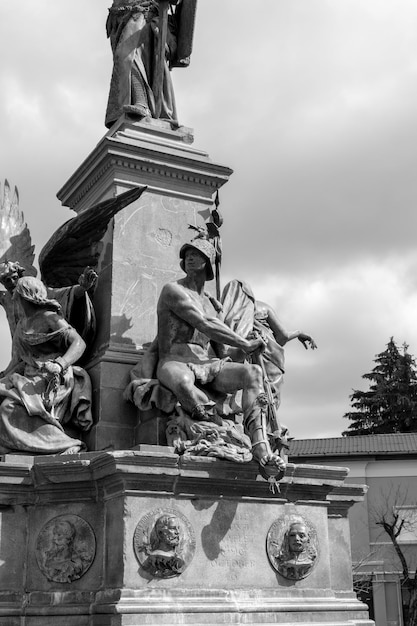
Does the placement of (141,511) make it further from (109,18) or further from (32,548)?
(109,18)

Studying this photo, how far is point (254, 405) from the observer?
7.70 m

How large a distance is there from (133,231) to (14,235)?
1403 millimetres

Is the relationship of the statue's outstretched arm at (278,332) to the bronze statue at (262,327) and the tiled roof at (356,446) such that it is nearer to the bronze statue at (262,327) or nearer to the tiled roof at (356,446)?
the bronze statue at (262,327)

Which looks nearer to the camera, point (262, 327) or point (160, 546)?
point (160, 546)

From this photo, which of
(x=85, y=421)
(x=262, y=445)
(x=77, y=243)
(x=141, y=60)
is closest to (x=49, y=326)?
(x=85, y=421)

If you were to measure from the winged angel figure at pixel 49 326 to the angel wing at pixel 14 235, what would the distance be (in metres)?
0.01

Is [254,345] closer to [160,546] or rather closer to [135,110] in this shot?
[160,546]

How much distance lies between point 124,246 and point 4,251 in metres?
1.39

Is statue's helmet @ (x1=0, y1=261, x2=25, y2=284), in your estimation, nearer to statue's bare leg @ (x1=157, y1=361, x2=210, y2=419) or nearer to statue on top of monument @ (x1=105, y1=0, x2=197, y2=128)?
statue's bare leg @ (x1=157, y1=361, x2=210, y2=419)

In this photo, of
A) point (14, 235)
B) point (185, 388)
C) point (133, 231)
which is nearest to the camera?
point (185, 388)

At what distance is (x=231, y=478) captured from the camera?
7434 millimetres

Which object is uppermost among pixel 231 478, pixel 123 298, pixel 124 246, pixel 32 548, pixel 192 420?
pixel 124 246

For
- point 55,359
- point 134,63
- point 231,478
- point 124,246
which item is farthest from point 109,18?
point 231,478

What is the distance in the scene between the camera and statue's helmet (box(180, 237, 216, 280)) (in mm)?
8711
